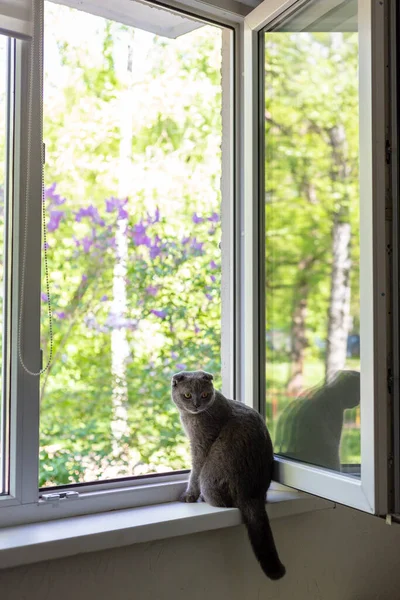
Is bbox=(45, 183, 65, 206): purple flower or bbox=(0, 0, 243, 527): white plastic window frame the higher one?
bbox=(45, 183, 65, 206): purple flower

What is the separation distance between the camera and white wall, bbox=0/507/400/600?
1.28 meters

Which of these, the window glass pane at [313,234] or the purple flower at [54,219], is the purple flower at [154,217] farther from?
the window glass pane at [313,234]

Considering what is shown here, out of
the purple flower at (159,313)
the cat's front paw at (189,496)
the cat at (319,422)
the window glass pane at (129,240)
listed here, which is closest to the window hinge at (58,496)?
the cat's front paw at (189,496)

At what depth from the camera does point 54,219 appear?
3.02 m

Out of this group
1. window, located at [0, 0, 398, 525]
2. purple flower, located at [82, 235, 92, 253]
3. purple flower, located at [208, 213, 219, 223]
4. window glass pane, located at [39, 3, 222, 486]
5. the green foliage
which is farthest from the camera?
purple flower, located at [208, 213, 219, 223]

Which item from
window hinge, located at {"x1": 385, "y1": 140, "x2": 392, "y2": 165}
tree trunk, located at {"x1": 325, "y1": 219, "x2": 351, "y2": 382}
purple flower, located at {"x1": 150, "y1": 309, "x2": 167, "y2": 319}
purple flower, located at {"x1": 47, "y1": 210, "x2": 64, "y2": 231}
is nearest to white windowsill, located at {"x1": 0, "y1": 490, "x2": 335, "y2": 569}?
tree trunk, located at {"x1": 325, "y1": 219, "x2": 351, "y2": 382}

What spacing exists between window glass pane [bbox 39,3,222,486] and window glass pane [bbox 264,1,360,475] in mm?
1054

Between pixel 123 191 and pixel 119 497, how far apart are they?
194cm

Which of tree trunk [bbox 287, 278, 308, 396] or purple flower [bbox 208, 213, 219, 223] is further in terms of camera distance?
purple flower [bbox 208, 213, 219, 223]

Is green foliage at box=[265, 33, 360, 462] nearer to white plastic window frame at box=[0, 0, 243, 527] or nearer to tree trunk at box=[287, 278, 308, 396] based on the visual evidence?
tree trunk at box=[287, 278, 308, 396]

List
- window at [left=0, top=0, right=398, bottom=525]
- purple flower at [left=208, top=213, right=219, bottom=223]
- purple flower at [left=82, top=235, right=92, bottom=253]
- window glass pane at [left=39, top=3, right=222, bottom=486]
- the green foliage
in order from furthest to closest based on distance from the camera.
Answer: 1. purple flower at [left=208, top=213, right=219, bottom=223]
2. purple flower at [left=82, top=235, right=92, bottom=253]
3. window glass pane at [left=39, top=3, right=222, bottom=486]
4. the green foliage
5. window at [left=0, top=0, right=398, bottom=525]

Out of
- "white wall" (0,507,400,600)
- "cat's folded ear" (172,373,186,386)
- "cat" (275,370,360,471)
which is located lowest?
"white wall" (0,507,400,600)

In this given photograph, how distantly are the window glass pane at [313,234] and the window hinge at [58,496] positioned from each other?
1.81 ft

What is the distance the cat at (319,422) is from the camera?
57.6 inches
